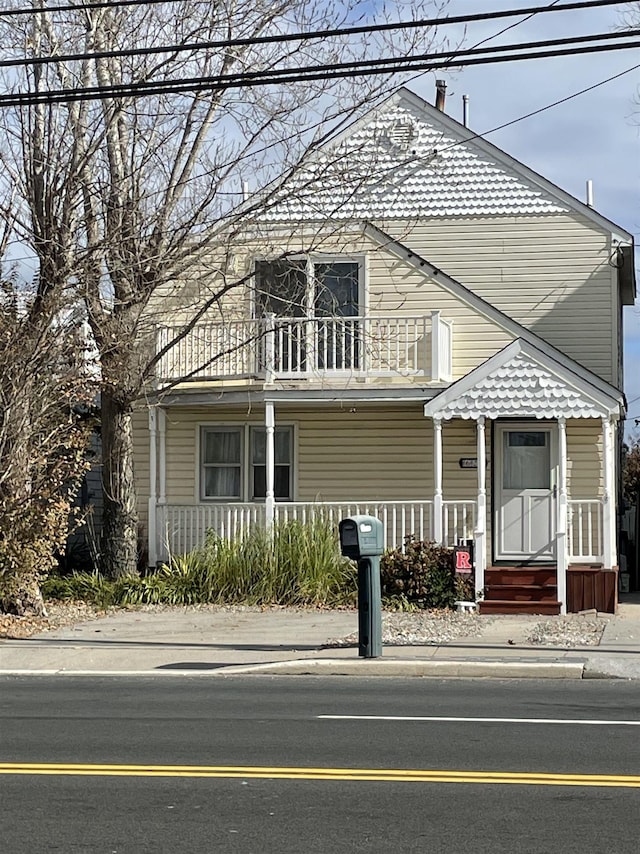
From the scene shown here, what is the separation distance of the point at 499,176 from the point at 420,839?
685 inches

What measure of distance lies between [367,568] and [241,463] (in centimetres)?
847

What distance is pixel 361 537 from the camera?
42.8ft

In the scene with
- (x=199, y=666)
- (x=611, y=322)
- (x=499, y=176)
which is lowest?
(x=199, y=666)

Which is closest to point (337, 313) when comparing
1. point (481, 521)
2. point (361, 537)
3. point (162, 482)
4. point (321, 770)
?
point (162, 482)

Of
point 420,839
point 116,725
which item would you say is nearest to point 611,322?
point 116,725

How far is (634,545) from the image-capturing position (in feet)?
83.6

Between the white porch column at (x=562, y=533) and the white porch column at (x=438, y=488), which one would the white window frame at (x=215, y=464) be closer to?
the white porch column at (x=438, y=488)

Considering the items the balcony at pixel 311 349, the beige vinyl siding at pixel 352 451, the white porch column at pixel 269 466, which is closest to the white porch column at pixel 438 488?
the balcony at pixel 311 349

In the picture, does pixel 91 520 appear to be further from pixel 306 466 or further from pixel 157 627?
pixel 157 627

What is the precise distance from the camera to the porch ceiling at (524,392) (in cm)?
1822

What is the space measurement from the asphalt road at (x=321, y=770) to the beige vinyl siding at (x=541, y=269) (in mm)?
10676

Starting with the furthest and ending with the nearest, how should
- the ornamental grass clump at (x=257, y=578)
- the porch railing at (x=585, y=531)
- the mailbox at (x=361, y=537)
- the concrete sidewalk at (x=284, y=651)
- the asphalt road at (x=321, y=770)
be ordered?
the porch railing at (x=585, y=531)
the ornamental grass clump at (x=257, y=578)
the mailbox at (x=361, y=537)
the concrete sidewalk at (x=284, y=651)
the asphalt road at (x=321, y=770)

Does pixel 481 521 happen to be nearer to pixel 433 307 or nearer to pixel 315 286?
pixel 433 307

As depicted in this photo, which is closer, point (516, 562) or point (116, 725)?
point (116, 725)
